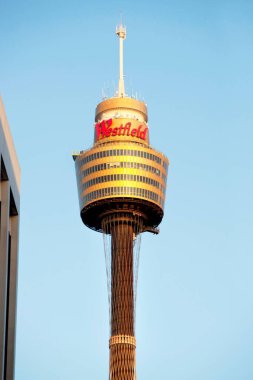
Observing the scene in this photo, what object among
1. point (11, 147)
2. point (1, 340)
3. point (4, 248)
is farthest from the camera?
point (11, 147)

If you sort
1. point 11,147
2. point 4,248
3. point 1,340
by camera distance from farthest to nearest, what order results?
point 11,147 → point 4,248 → point 1,340

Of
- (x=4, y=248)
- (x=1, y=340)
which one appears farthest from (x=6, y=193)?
A: (x=1, y=340)

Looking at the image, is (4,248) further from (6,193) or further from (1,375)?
(1,375)

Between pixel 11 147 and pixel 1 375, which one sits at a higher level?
pixel 11 147

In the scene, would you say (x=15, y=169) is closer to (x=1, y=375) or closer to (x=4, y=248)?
(x=4, y=248)

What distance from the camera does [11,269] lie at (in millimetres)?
75750

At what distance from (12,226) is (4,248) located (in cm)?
961

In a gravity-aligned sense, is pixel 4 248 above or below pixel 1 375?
above

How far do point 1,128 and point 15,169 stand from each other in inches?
483

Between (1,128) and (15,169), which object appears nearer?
(1,128)

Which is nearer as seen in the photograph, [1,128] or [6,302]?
[1,128]

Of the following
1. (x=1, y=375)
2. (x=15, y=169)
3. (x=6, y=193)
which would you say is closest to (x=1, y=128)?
(x=6, y=193)

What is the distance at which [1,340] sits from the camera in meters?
64.4

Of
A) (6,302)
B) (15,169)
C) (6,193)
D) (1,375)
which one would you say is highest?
(15,169)
